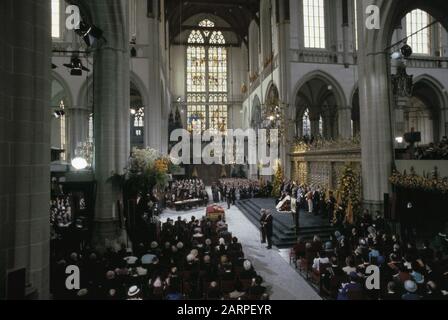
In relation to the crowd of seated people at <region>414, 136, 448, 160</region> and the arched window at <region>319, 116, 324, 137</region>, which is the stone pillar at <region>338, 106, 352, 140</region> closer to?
the arched window at <region>319, 116, 324, 137</region>

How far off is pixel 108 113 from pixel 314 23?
18745 millimetres

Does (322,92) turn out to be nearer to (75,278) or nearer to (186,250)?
(186,250)

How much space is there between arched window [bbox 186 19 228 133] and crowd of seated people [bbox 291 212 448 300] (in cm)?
2944

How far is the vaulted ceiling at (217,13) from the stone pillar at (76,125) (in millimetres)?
16051

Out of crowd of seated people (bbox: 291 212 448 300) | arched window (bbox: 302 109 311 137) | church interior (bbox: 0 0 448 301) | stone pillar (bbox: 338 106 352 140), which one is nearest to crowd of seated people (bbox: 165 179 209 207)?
church interior (bbox: 0 0 448 301)

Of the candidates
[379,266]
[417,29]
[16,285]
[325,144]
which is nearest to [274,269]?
[379,266]

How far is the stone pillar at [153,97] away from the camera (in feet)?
65.8

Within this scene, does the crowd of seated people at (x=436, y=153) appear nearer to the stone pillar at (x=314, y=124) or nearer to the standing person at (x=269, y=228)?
the standing person at (x=269, y=228)

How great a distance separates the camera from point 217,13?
35469 millimetres

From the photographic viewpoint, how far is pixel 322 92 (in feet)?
85.3

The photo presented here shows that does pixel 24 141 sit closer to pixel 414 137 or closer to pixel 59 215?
pixel 59 215

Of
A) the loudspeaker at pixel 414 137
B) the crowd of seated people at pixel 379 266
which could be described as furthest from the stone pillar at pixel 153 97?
the loudspeaker at pixel 414 137

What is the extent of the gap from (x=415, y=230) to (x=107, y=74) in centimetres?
1236
